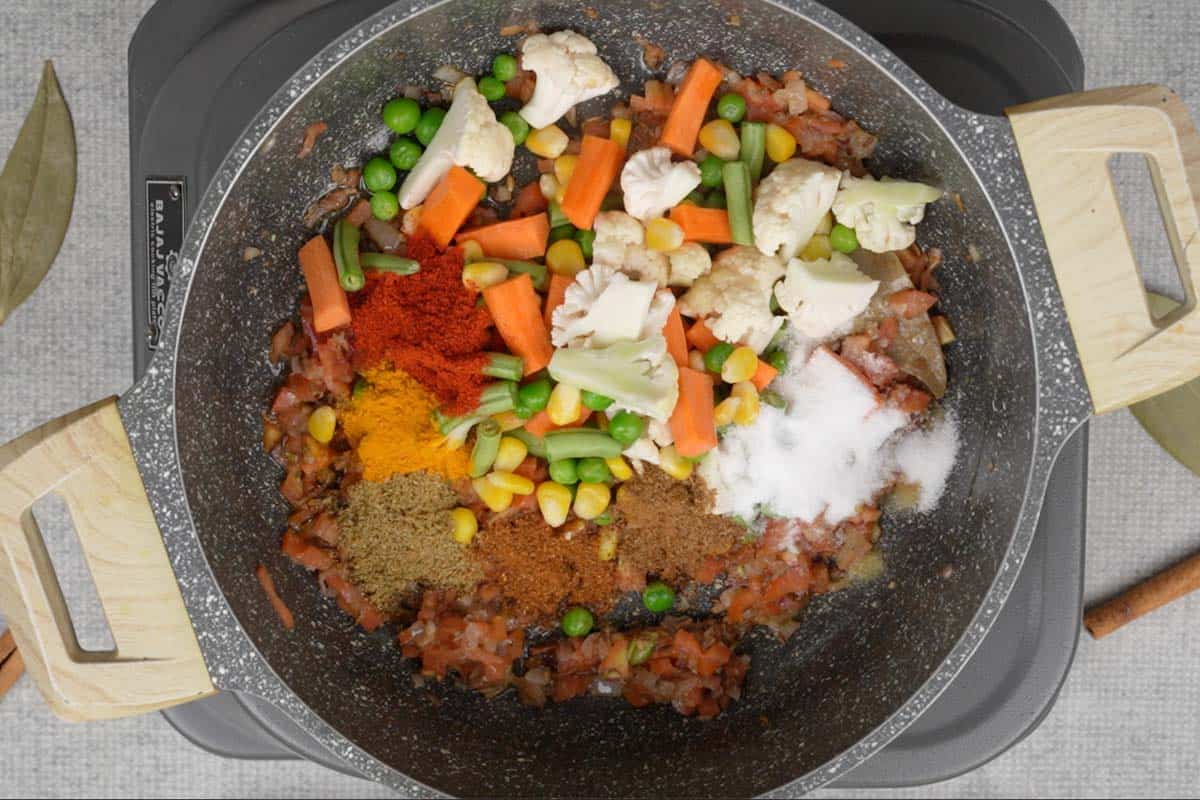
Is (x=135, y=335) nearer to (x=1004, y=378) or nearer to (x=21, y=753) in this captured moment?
(x=21, y=753)

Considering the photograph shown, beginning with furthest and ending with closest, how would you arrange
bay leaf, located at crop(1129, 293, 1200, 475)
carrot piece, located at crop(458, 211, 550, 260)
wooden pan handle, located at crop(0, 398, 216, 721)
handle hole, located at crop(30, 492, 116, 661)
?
handle hole, located at crop(30, 492, 116, 661) < bay leaf, located at crop(1129, 293, 1200, 475) < carrot piece, located at crop(458, 211, 550, 260) < wooden pan handle, located at crop(0, 398, 216, 721)

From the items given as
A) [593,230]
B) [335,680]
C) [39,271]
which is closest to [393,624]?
[335,680]

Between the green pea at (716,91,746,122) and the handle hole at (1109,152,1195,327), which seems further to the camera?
the handle hole at (1109,152,1195,327)

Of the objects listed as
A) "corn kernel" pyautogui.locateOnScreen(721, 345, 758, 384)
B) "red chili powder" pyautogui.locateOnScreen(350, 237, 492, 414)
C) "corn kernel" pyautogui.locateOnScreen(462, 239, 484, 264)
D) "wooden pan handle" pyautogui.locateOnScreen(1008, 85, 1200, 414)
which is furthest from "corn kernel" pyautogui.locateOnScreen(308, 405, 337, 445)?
"wooden pan handle" pyautogui.locateOnScreen(1008, 85, 1200, 414)

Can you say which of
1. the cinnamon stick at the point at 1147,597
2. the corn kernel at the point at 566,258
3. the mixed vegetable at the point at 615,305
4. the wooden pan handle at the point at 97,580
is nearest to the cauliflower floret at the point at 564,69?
the mixed vegetable at the point at 615,305

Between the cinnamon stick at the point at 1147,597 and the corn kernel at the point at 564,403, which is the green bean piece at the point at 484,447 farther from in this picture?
→ the cinnamon stick at the point at 1147,597

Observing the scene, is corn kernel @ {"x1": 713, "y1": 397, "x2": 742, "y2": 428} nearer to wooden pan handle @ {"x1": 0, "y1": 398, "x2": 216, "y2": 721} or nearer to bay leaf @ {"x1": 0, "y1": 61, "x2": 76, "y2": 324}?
wooden pan handle @ {"x1": 0, "y1": 398, "x2": 216, "y2": 721}

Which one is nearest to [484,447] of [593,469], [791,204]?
[593,469]
